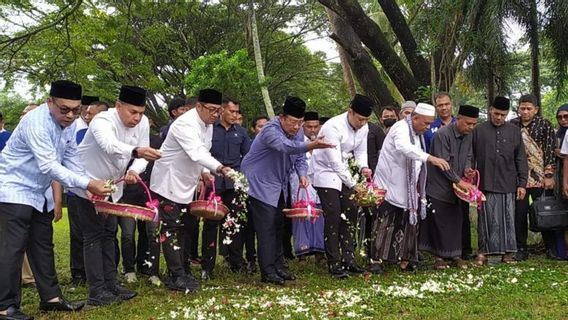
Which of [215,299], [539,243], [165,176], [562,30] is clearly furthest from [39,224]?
[562,30]

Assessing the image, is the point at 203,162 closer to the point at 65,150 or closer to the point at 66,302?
the point at 65,150

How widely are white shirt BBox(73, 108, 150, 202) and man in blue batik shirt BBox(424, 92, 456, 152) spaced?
149 inches

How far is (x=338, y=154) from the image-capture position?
255 inches

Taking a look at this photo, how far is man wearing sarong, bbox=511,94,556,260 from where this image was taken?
7.70 metres

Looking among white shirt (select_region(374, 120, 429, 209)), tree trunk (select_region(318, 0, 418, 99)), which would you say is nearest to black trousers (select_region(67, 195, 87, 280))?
white shirt (select_region(374, 120, 429, 209))

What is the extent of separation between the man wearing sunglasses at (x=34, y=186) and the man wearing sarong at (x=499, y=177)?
15.5 ft

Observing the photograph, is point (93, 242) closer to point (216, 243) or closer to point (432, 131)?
point (216, 243)

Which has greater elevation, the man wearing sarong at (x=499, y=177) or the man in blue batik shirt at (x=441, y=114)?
the man in blue batik shirt at (x=441, y=114)

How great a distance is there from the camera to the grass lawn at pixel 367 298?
4.73m

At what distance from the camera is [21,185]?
4.86 m

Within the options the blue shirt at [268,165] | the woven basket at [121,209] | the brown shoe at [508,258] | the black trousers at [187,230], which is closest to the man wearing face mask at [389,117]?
the brown shoe at [508,258]

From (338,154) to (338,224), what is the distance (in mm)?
806

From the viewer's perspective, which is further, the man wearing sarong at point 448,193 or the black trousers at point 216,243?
the man wearing sarong at point 448,193

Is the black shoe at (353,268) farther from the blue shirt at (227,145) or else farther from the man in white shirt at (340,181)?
the blue shirt at (227,145)
